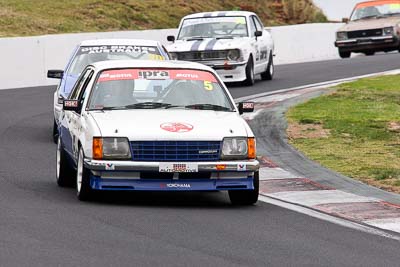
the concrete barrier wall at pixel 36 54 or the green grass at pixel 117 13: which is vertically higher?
the concrete barrier wall at pixel 36 54

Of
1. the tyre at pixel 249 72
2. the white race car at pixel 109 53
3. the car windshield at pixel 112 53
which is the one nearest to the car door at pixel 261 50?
the tyre at pixel 249 72

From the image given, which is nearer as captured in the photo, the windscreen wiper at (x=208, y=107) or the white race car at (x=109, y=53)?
the windscreen wiper at (x=208, y=107)

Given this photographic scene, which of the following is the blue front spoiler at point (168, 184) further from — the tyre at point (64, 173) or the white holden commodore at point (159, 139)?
the tyre at point (64, 173)

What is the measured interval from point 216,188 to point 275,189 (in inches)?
70.3

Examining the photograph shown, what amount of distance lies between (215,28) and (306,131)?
30.5ft

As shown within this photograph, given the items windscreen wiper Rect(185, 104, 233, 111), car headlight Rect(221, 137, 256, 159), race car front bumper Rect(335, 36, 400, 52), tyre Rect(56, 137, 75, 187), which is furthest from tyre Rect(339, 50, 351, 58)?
car headlight Rect(221, 137, 256, 159)

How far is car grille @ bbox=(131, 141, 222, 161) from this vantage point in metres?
11.7

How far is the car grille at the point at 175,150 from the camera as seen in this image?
38.4 ft

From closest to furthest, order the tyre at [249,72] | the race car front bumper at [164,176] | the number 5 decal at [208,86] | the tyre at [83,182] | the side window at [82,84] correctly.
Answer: the race car front bumper at [164,176]
the tyre at [83,182]
the number 5 decal at [208,86]
the side window at [82,84]
the tyre at [249,72]

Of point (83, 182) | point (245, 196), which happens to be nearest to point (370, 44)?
point (245, 196)

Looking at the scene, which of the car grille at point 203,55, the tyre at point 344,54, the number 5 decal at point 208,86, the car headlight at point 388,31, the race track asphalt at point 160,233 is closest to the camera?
the race track asphalt at point 160,233

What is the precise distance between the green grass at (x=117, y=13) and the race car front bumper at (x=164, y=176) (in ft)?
85.8

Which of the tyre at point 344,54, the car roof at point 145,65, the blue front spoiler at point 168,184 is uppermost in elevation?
the car roof at point 145,65

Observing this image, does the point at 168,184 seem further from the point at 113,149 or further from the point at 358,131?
the point at 358,131
